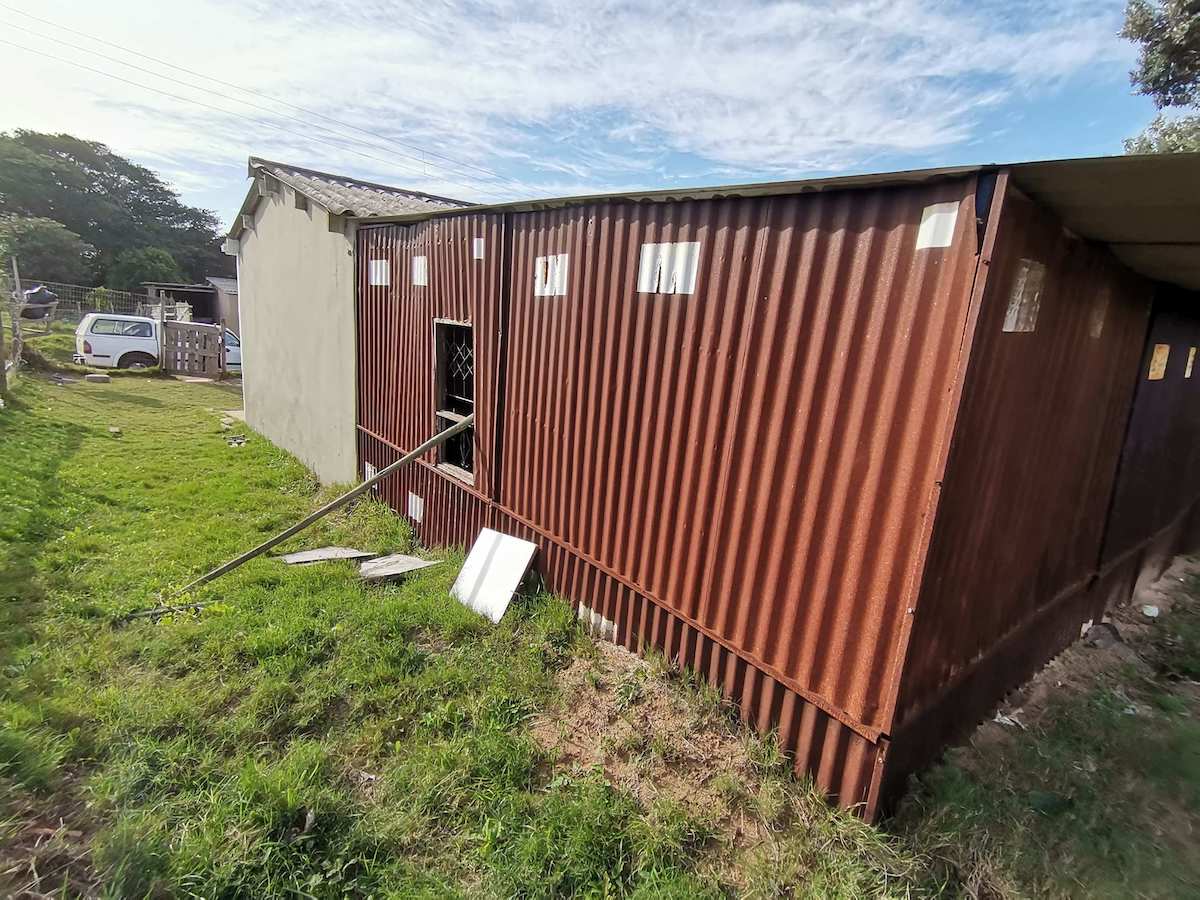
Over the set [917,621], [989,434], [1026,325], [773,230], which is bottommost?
[917,621]

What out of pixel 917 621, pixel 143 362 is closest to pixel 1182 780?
pixel 917 621

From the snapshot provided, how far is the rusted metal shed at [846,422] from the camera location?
2.23 meters

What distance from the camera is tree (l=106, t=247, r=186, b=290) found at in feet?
109

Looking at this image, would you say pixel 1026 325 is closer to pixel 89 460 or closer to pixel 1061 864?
pixel 1061 864

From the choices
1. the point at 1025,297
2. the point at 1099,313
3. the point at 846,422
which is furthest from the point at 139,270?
the point at 1099,313

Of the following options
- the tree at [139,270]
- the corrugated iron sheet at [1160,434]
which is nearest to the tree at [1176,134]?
the corrugated iron sheet at [1160,434]

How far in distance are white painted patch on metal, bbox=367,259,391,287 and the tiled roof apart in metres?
0.55

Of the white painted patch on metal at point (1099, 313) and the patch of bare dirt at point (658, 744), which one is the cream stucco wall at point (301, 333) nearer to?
the patch of bare dirt at point (658, 744)

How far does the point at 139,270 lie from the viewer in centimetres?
3328

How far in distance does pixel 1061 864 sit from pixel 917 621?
1.32 meters

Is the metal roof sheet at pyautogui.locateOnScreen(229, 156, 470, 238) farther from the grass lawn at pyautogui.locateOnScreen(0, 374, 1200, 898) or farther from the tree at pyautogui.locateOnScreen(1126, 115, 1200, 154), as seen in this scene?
the tree at pyautogui.locateOnScreen(1126, 115, 1200, 154)

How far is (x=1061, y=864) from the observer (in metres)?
2.45

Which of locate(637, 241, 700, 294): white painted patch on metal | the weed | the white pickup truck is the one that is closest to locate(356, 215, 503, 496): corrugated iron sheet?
locate(637, 241, 700, 294): white painted patch on metal

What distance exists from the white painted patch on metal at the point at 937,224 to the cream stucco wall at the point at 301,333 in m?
6.66
